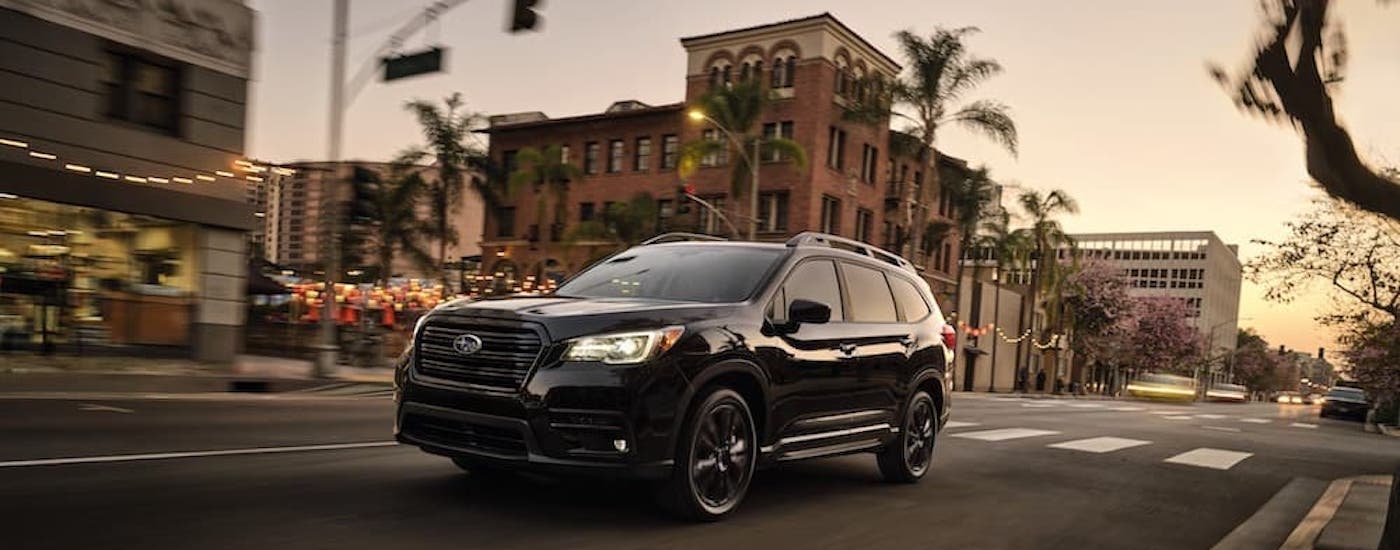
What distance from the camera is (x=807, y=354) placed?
6426mm

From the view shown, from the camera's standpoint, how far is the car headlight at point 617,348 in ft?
17.2

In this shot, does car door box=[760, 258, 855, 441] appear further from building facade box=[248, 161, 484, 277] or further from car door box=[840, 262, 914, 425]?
building facade box=[248, 161, 484, 277]

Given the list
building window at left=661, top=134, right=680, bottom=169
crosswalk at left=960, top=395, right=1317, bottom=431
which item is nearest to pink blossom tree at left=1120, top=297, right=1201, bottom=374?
building window at left=661, top=134, right=680, bottom=169

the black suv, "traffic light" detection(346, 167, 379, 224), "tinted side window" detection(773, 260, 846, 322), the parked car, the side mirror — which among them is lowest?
the parked car

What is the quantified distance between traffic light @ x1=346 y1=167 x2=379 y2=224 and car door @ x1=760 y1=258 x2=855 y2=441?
481 inches

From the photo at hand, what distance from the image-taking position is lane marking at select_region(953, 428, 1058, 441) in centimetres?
Result: 1266

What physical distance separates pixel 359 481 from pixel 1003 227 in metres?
46.9

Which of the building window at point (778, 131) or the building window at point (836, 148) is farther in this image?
the building window at point (836, 148)

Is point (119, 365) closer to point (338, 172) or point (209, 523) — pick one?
point (338, 172)

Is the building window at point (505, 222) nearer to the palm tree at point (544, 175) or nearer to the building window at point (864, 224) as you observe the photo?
the palm tree at point (544, 175)

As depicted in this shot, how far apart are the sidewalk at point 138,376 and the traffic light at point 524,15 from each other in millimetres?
6986

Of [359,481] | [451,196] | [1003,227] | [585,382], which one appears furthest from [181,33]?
A: [1003,227]

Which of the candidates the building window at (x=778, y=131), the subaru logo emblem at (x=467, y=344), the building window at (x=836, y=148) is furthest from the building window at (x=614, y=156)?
the subaru logo emblem at (x=467, y=344)

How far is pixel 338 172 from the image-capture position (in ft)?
60.2
